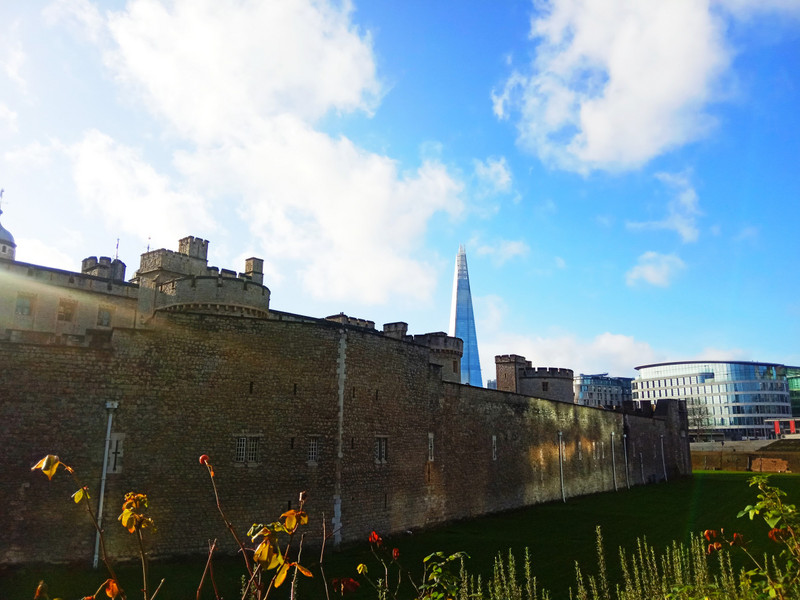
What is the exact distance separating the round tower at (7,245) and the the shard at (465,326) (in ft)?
352

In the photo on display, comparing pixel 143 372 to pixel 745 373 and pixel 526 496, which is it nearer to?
pixel 526 496

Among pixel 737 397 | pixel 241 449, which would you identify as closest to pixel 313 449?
pixel 241 449

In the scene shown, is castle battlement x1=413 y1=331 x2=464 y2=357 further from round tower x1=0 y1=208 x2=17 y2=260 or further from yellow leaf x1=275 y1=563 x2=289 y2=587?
yellow leaf x1=275 y1=563 x2=289 y2=587

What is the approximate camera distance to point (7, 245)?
3856 centimetres

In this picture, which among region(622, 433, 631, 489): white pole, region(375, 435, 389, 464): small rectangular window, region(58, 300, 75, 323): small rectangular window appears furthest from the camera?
region(622, 433, 631, 489): white pole

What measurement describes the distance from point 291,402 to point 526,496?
725 inches

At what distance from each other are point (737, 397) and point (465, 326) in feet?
201

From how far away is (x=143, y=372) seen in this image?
17781mm

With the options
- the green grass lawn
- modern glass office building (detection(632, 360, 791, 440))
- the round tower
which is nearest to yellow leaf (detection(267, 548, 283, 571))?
the green grass lawn

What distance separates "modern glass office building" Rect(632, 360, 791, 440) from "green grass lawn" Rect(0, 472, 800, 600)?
97.3 m

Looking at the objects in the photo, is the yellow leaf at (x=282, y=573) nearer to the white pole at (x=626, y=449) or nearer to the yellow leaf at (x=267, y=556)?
the yellow leaf at (x=267, y=556)

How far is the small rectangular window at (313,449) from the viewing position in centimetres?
2050

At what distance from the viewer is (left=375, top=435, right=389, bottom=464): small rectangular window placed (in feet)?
75.4

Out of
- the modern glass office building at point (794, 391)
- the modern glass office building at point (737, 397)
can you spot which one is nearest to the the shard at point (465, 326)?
the modern glass office building at point (737, 397)
